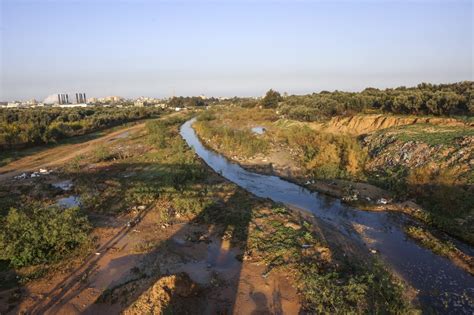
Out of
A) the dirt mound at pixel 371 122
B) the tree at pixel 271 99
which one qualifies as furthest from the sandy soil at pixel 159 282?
the tree at pixel 271 99

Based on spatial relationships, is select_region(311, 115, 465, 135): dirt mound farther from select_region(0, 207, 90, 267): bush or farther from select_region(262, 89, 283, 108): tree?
select_region(262, 89, 283, 108): tree

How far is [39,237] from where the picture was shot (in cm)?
1037

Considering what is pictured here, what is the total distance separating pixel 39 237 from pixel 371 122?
93.7 feet

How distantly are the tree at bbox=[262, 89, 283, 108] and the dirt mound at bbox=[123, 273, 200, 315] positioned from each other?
65.2 meters

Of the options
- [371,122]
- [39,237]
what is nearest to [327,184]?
[39,237]

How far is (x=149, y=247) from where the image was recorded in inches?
434

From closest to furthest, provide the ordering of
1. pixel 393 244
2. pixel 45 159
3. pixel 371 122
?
1. pixel 393 244
2. pixel 45 159
3. pixel 371 122

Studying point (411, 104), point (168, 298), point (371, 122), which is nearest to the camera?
point (168, 298)

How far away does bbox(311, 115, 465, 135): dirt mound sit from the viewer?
2541 cm

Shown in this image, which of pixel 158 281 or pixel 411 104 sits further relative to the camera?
pixel 411 104

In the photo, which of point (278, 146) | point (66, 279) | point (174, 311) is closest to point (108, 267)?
point (66, 279)

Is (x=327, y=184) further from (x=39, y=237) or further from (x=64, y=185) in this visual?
(x=64, y=185)

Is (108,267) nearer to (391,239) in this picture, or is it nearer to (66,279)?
(66,279)

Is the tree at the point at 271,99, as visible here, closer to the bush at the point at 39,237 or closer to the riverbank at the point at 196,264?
the riverbank at the point at 196,264
